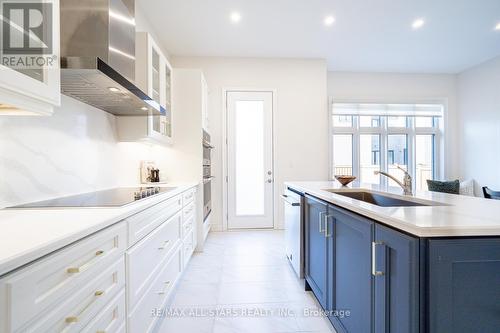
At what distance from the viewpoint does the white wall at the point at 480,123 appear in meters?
4.28

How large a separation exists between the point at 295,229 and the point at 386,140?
12.6 ft

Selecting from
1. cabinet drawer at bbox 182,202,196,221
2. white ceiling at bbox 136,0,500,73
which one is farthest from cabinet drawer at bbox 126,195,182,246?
white ceiling at bbox 136,0,500,73

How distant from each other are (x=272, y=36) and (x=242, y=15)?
2.12 feet

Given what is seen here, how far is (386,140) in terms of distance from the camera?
5.01 metres

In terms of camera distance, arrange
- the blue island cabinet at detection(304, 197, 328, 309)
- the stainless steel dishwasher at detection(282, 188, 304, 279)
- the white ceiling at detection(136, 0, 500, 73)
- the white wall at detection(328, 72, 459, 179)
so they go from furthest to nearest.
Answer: the white wall at detection(328, 72, 459, 179), the white ceiling at detection(136, 0, 500, 73), the stainless steel dishwasher at detection(282, 188, 304, 279), the blue island cabinet at detection(304, 197, 328, 309)

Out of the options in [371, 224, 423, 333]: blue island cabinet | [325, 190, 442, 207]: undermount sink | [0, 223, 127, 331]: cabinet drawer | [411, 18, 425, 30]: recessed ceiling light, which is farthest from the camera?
[411, 18, 425, 30]: recessed ceiling light

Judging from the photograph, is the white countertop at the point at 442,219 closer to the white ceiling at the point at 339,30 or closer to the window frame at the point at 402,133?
the white ceiling at the point at 339,30

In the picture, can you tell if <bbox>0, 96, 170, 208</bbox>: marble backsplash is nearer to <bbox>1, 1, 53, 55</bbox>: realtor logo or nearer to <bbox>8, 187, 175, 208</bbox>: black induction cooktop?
<bbox>8, 187, 175, 208</bbox>: black induction cooktop

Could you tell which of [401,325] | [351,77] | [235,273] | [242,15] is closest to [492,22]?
[351,77]

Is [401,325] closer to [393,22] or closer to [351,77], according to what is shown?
[393,22]

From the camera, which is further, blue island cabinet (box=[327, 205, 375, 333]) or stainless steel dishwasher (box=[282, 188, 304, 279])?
stainless steel dishwasher (box=[282, 188, 304, 279])

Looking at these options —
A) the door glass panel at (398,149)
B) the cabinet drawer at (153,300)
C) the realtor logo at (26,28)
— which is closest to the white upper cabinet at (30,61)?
the realtor logo at (26,28)

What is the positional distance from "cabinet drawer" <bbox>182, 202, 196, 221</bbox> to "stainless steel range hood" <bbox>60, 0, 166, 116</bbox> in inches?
Result: 44.5

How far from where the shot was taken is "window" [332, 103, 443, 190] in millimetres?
4914
